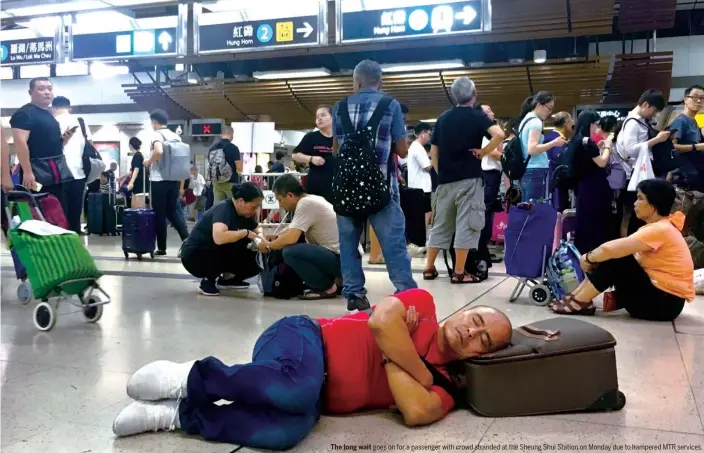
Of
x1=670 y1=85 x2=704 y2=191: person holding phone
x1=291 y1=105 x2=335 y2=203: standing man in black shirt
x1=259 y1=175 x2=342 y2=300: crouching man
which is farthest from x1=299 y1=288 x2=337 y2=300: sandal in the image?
x1=670 y1=85 x2=704 y2=191: person holding phone

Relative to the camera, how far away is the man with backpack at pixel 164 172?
707cm

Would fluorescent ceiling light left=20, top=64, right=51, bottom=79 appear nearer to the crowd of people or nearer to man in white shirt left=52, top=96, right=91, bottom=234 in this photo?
the crowd of people

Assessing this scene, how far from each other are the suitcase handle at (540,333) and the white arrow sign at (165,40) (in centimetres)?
985

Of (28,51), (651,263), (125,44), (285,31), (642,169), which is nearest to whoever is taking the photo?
(651,263)

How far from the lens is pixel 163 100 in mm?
16734

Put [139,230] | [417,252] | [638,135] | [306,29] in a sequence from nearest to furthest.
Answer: [638,135] < [139,230] < [417,252] < [306,29]

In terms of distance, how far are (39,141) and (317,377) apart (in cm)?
389

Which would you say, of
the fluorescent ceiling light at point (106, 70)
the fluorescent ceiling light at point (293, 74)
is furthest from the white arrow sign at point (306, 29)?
the fluorescent ceiling light at point (106, 70)

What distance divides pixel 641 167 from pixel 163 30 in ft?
27.6

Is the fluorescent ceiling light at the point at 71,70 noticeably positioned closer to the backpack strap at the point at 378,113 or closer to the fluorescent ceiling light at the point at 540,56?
the fluorescent ceiling light at the point at 540,56

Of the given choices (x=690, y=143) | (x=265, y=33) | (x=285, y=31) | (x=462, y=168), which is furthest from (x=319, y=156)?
(x=265, y=33)

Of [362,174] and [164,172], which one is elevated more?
[164,172]

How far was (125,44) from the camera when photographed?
36.1ft

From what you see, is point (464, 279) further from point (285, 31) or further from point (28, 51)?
point (28, 51)
